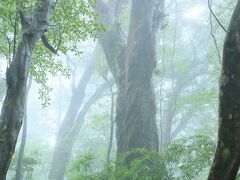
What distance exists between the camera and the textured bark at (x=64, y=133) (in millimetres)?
21766

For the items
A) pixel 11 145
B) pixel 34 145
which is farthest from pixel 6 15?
pixel 34 145

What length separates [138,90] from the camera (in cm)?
1282

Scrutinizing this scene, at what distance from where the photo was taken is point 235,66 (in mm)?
3814

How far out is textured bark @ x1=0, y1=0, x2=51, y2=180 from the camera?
593 centimetres

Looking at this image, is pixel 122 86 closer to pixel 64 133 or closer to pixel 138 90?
pixel 138 90

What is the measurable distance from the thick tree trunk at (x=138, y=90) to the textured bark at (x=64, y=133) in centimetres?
986

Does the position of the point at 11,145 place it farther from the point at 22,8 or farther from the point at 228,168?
the point at 228,168

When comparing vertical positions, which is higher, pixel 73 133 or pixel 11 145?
pixel 73 133

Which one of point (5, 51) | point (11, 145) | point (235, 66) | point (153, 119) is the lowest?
point (11, 145)

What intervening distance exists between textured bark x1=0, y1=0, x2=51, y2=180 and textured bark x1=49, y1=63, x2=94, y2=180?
1546cm

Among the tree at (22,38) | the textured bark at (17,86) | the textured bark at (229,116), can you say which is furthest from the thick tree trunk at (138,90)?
the textured bark at (229,116)

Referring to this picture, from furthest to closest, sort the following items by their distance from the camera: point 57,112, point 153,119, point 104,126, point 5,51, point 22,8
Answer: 1. point 57,112
2. point 104,126
3. point 153,119
4. point 5,51
5. point 22,8

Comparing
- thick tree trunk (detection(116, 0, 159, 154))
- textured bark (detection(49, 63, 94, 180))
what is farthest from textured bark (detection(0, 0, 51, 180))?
textured bark (detection(49, 63, 94, 180))

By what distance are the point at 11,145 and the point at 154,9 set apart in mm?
9801
